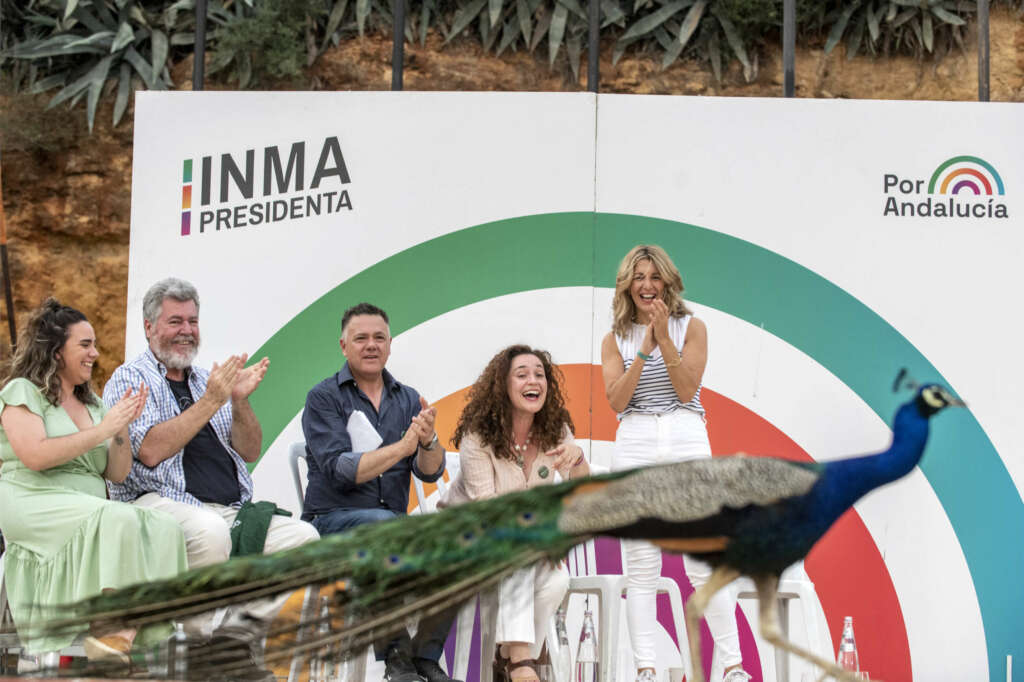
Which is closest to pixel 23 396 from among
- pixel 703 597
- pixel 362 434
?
pixel 362 434

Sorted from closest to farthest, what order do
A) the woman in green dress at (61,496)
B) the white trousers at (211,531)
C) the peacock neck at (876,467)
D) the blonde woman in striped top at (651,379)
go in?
1. the peacock neck at (876,467)
2. the woman in green dress at (61,496)
3. the white trousers at (211,531)
4. the blonde woman in striped top at (651,379)

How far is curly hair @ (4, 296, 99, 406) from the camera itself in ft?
14.8

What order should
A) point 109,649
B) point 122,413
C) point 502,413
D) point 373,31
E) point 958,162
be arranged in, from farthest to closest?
point 373,31 < point 958,162 < point 502,413 < point 122,413 < point 109,649

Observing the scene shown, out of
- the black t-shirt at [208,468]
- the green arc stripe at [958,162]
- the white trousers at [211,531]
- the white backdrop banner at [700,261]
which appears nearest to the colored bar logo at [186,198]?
the white backdrop banner at [700,261]

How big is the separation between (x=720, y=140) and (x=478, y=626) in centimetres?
248

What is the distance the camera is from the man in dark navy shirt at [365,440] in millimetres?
4715

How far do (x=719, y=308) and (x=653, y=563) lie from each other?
149 cm

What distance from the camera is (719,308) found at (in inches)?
222

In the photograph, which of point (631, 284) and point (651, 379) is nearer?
point (651, 379)

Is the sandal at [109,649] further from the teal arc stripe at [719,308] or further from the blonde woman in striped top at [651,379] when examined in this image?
the teal arc stripe at [719,308]

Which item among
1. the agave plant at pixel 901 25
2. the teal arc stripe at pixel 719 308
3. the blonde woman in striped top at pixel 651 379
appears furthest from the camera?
the agave plant at pixel 901 25

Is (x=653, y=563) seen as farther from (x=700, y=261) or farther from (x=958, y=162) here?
(x=958, y=162)

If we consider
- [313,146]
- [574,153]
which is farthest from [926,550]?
[313,146]

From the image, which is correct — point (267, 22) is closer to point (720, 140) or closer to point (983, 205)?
point (720, 140)
